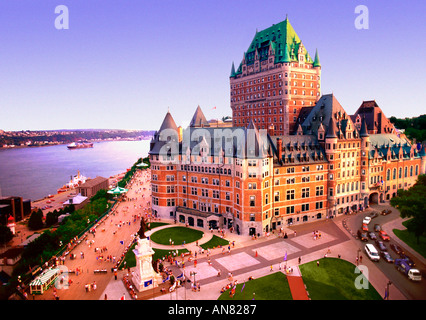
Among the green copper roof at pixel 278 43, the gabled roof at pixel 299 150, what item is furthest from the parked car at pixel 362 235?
the green copper roof at pixel 278 43

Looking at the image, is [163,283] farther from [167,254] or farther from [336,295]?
[336,295]

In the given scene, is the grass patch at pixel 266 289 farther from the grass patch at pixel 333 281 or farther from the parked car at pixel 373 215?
the parked car at pixel 373 215

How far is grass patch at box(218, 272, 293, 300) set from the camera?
127ft

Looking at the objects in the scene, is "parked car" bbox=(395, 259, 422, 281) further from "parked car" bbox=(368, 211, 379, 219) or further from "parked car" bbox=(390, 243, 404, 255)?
"parked car" bbox=(368, 211, 379, 219)

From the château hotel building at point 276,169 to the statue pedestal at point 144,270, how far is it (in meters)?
24.7

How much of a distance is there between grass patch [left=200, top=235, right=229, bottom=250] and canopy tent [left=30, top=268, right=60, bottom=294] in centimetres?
2384

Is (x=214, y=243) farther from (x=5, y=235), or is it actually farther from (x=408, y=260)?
(x=5, y=235)

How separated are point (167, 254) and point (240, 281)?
49.1 feet

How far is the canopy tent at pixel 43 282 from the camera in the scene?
41.0 m

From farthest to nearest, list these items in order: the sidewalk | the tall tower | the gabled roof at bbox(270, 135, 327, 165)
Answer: the tall tower
the gabled roof at bbox(270, 135, 327, 165)
the sidewalk

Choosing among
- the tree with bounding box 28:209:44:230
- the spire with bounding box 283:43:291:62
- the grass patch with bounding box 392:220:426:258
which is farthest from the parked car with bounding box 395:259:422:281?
the tree with bounding box 28:209:44:230

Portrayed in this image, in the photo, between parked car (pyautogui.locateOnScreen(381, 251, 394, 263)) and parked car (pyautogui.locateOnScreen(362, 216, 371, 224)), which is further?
Answer: parked car (pyautogui.locateOnScreen(362, 216, 371, 224))

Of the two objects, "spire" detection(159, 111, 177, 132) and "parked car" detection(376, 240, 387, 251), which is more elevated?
"spire" detection(159, 111, 177, 132)

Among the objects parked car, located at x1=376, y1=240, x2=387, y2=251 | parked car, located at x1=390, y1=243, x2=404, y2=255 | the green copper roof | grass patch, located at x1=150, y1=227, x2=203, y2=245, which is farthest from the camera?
the green copper roof
